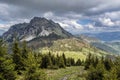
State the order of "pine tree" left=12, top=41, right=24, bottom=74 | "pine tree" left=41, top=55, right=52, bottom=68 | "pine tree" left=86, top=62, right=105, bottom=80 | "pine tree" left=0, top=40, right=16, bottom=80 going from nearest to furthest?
"pine tree" left=0, top=40, right=16, bottom=80 → "pine tree" left=86, top=62, right=105, bottom=80 → "pine tree" left=12, top=41, right=24, bottom=74 → "pine tree" left=41, top=55, right=52, bottom=68

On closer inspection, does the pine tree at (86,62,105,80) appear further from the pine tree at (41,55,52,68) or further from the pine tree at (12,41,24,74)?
the pine tree at (41,55,52,68)

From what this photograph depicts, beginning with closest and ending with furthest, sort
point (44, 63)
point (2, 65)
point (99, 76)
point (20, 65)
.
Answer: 1. point (2, 65)
2. point (99, 76)
3. point (20, 65)
4. point (44, 63)

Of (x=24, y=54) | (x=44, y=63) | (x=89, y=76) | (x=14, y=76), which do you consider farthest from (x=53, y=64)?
(x=14, y=76)

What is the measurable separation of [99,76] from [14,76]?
24.4 meters

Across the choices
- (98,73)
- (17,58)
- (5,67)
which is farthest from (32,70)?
(17,58)

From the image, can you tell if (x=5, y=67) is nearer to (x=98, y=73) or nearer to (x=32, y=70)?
(x=32, y=70)

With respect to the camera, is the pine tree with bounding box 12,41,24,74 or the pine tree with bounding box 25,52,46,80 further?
the pine tree with bounding box 12,41,24,74

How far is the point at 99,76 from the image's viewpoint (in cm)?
5488

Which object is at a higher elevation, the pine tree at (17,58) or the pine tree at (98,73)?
the pine tree at (17,58)

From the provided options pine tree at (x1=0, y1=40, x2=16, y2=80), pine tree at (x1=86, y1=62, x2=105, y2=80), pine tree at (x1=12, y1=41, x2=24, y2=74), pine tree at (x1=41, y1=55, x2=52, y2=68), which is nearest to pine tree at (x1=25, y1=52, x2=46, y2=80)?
pine tree at (x1=0, y1=40, x2=16, y2=80)

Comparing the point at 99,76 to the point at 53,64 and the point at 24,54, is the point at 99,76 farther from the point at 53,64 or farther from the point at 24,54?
the point at 53,64

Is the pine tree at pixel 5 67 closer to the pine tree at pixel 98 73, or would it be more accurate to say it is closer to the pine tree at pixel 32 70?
the pine tree at pixel 32 70

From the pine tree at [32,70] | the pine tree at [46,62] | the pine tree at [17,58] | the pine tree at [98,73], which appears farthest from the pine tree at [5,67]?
the pine tree at [46,62]

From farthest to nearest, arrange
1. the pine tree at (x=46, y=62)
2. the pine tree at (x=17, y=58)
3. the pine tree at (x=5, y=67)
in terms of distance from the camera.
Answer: the pine tree at (x=46, y=62)
the pine tree at (x=17, y=58)
the pine tree at (x=5, y=67)
